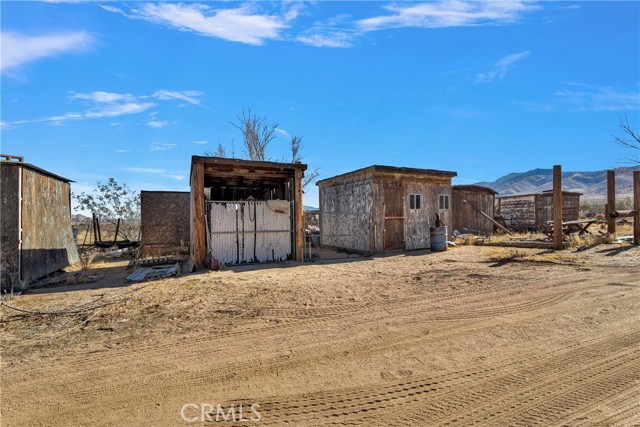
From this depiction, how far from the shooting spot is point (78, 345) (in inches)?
170

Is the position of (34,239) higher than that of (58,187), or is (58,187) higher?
(58,187)

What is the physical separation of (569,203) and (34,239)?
30.5 metres

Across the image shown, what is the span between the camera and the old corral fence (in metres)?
10.9

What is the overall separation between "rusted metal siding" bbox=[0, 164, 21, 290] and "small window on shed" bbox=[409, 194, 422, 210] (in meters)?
13.4

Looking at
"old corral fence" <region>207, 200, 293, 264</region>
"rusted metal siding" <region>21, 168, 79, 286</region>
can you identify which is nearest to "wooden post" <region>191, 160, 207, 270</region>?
"old corral fence" <region>207, 200, 293, 264</region>

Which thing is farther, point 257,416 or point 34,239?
point 34,239

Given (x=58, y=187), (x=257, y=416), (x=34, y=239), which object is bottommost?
(x=257, y=416)

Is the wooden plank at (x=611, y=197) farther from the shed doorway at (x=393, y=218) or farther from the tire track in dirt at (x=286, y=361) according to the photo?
the tire track in dirt at (x=286, y=361)

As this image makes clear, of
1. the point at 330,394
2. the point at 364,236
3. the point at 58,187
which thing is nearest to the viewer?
the point at 330,394

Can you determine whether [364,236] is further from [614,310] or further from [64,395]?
[64,395]

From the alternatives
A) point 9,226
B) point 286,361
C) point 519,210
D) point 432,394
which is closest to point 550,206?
point 519,210

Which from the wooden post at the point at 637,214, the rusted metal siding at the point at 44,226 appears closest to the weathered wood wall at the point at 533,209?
the wooden post at the point at 637,214

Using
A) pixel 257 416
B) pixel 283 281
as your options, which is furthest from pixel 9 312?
pixel 257 416

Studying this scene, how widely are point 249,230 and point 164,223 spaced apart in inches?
252
